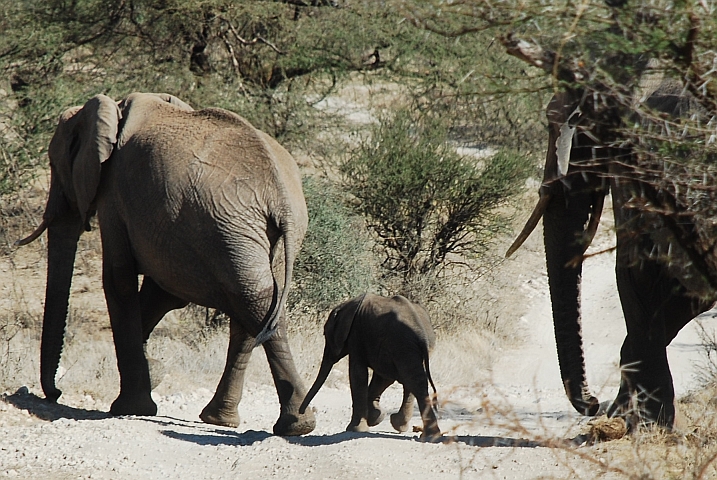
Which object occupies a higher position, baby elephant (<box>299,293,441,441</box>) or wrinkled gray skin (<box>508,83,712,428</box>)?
wrinkled gray skin (<box>508,83,712,428</box>)

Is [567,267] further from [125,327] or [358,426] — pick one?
Answer: [125,327]

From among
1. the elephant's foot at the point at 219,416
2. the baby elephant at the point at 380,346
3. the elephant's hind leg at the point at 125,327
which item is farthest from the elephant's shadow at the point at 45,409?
the baby elephant at the point at 380,346

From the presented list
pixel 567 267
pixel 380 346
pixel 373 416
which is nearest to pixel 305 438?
pixel 380 346

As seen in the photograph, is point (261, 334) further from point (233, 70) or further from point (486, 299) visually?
point (233, 70)

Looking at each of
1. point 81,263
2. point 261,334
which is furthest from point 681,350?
point 81,263

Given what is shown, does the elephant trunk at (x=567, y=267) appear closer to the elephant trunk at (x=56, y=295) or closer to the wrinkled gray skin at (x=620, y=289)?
the wrinkled gray skin at (x=620, y=289)

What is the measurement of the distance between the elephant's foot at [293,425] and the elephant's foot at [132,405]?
1.14 meters

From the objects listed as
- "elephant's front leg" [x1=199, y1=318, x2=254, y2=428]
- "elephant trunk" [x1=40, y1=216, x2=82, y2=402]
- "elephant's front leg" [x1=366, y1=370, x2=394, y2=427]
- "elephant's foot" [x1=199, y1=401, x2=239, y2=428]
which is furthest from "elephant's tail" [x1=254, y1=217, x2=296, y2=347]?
"elephant trunk" [x1=40, y1=216, x2=82, y2=402]

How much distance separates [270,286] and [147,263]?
1.00m

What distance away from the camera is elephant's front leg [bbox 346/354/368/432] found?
23.9ft

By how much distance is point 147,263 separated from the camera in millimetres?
7422

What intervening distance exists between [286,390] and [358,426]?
634mm

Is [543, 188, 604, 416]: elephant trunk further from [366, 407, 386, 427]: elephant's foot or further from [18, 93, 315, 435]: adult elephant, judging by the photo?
[366, 407, 386, 427]: elephant's foot

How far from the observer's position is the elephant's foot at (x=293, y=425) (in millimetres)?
7004
